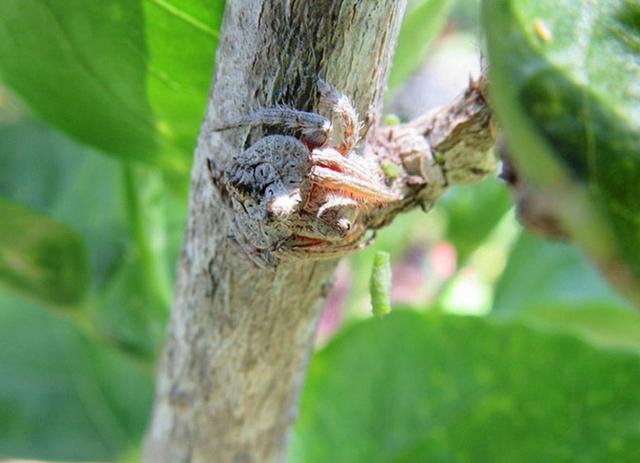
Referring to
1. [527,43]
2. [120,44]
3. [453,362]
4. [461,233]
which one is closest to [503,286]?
[461,233]

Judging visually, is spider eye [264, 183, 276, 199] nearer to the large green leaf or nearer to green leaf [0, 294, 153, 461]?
the large green leaf

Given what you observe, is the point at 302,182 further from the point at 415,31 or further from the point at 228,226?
the point at 415,31

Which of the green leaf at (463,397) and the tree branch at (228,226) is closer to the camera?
the tree branch at (228,226)

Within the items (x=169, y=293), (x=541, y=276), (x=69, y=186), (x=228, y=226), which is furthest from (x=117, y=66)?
(x=541, y=276)

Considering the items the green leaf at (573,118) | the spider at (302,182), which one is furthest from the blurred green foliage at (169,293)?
the spider at (302,182)

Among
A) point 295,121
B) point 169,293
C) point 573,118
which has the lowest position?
point 573,118

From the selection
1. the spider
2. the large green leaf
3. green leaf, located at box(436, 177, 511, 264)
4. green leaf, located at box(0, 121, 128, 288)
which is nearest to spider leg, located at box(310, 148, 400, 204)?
the spider

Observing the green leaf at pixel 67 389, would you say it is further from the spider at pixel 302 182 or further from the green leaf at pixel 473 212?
the spider at pixel 302 182
